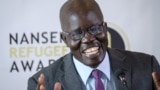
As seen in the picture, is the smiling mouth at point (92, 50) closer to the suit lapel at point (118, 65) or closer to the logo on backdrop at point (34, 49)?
the suit lapel at point (118, 65)

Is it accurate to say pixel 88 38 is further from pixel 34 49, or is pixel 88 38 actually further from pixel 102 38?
pixel 34 49

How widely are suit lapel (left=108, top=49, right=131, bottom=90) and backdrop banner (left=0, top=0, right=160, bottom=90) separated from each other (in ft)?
2.51

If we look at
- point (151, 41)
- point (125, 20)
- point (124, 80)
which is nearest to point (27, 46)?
point (125, 20)

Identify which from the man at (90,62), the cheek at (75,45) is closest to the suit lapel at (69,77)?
the man at (90,62)

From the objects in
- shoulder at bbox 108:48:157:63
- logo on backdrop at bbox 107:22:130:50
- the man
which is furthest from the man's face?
logo on backdrop at bbox 107:22:130:50

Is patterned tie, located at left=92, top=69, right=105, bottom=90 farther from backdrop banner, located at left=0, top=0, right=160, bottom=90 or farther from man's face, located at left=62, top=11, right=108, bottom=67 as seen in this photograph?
backdrop banner, located at left=0, top=0, right=160, bottom=90

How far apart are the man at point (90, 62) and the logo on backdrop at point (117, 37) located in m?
0.76

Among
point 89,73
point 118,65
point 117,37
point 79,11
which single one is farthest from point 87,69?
point 117,37

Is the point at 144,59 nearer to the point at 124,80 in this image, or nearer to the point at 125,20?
the point at 124,80

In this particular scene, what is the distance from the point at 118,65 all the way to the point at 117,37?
86 centimetres

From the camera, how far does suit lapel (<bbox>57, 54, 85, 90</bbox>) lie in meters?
1.27

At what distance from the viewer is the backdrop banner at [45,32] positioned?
2.12 m

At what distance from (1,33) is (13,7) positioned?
0.20 metres

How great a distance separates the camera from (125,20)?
6.98 feet
